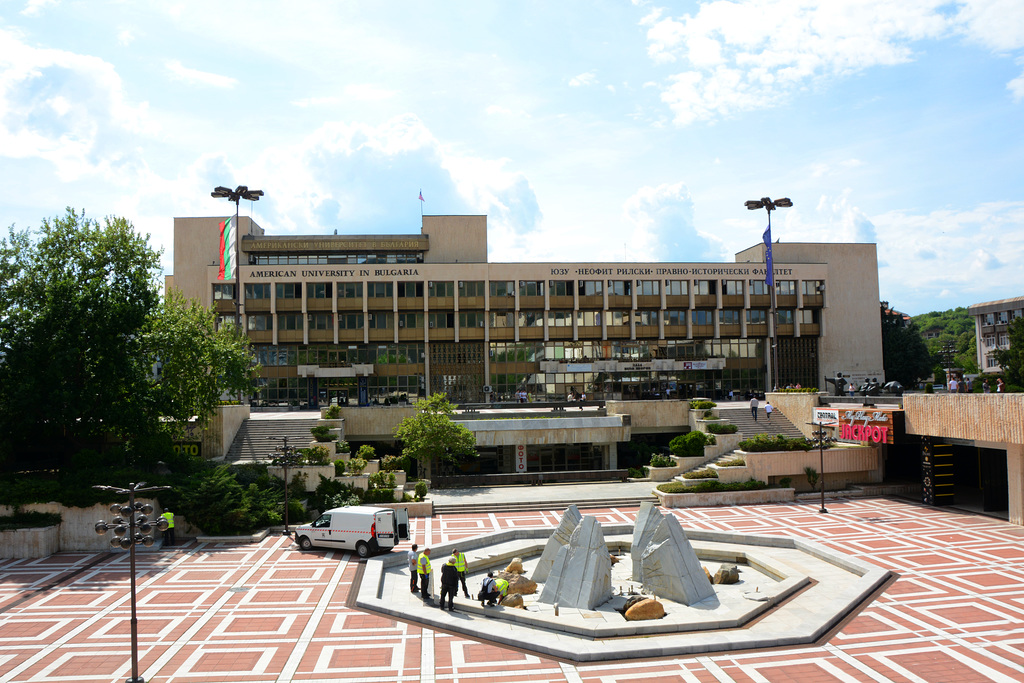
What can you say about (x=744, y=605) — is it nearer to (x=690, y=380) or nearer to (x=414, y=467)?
(x=414, y=467)

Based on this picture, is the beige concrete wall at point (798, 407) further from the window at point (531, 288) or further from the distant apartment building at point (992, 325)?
the distant apartment building at point (992, 325)

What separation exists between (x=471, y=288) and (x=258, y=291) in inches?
749

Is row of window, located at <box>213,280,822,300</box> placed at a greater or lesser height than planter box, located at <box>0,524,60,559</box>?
greater

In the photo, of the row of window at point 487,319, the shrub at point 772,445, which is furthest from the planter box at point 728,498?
the row of window at point 487,319

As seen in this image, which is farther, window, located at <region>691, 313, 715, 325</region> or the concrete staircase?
window, located at <region>691, 313, 715, 325</region>

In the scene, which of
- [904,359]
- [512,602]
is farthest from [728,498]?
[904,359]

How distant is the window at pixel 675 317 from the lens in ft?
205

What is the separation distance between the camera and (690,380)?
209 feet

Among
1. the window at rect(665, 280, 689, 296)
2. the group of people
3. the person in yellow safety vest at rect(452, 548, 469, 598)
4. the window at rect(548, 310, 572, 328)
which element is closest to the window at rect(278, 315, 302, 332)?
the window at rect(548, 310, 572, 328)

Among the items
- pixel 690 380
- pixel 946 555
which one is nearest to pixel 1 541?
pixel 946 555

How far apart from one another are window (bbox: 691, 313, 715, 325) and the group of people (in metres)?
48.6

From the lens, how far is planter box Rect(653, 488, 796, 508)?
33062mm

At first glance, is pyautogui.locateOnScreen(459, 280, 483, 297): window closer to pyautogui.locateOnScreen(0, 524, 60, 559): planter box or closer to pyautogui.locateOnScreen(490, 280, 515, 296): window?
pyautogui.locateOnScreen(490, 280, 515, 296): window

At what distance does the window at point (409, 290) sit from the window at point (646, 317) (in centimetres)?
2048
